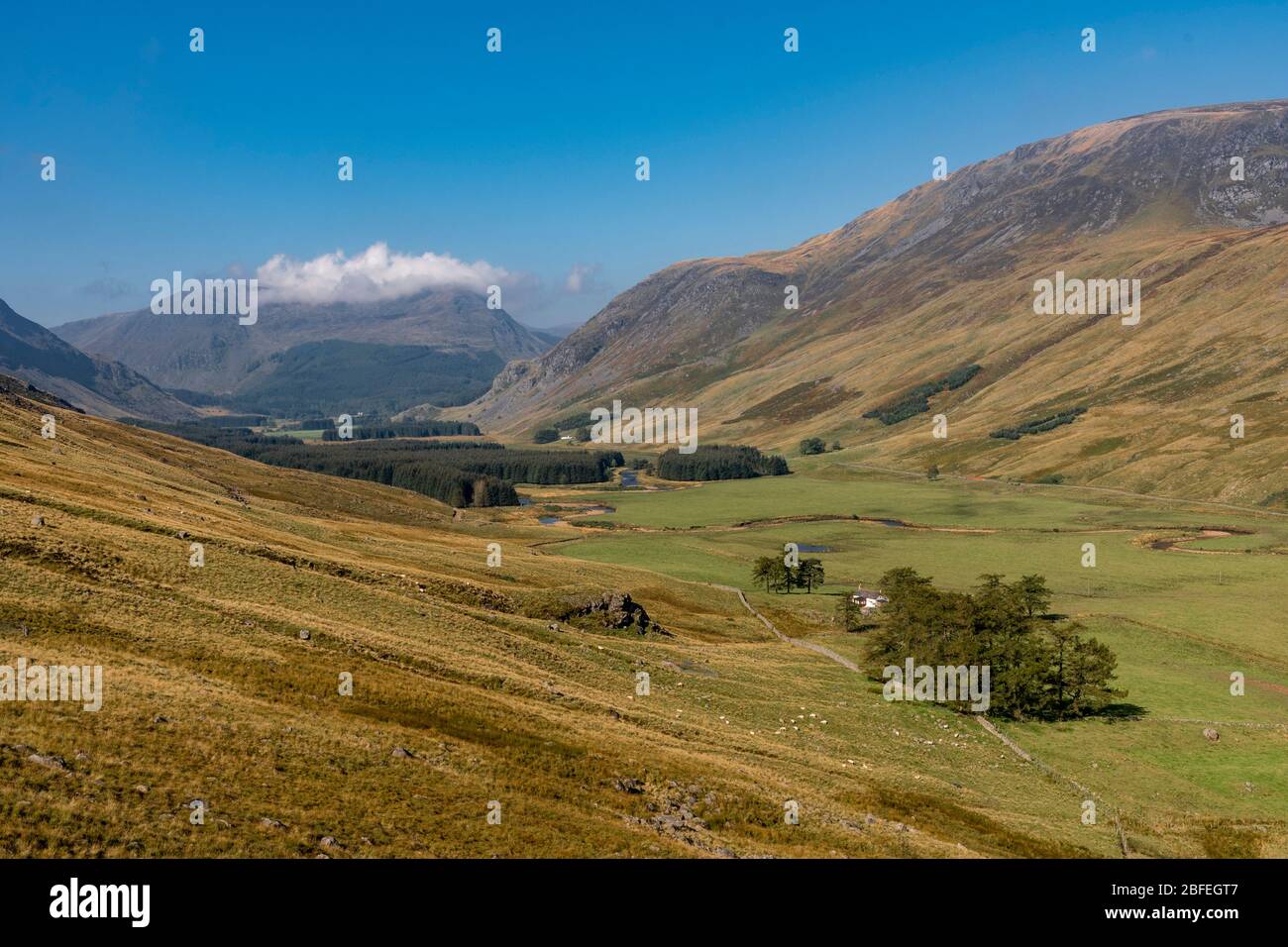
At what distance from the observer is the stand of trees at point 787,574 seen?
130 metres

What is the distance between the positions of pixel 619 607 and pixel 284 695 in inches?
1877

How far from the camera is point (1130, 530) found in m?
174

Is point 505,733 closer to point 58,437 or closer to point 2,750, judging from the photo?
point 2,750

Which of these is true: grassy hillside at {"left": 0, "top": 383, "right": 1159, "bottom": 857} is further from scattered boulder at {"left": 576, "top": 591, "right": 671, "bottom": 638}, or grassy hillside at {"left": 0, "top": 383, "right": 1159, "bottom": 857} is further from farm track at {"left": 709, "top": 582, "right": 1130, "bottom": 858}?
scattered boulder at {"left": 576, "top": 591, "right": 671, "bottom": 638}

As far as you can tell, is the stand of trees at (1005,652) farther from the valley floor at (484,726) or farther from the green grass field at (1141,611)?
the valley floor at (484,726)

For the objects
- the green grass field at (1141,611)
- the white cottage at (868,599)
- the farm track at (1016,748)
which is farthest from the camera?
the white cottage at (868,599)

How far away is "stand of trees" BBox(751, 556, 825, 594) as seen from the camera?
129500 mm

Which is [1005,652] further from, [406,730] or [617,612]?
[406,730]

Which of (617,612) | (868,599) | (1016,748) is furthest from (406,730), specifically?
(868,599)

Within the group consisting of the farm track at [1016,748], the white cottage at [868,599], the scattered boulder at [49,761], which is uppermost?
the scattered boulder at [49,761]

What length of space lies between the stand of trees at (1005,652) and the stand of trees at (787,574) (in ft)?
145

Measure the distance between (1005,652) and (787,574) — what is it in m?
59.6

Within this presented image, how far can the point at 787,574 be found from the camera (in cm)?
13050

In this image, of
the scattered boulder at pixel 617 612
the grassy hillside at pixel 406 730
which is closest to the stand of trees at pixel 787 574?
the grassy hillside at pixel 406 730
